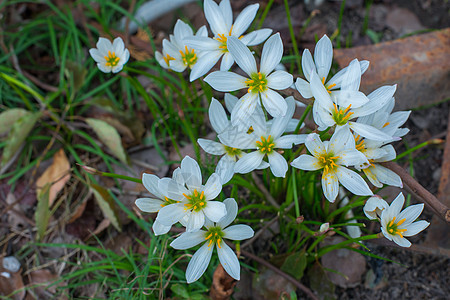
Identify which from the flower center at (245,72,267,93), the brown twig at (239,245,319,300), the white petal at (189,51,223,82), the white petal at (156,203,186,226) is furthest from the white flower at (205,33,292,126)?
the brown twig at (239,245,319,300)

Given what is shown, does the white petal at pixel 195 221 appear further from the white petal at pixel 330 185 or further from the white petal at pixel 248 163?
the white petal at pixel 330 185

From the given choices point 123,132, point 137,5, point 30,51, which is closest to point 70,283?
point 123,132

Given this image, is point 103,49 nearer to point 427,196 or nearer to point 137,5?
point 137,5

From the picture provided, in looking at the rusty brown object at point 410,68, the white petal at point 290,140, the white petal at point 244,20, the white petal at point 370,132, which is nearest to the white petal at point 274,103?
the white petal at point 290,140

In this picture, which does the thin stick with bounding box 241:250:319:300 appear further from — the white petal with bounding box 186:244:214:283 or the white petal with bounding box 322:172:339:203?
the white petal with bounding box 322:172:339:203

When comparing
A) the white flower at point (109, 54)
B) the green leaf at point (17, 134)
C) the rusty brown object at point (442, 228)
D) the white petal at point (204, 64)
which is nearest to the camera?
the white petal at point (204, 64)
